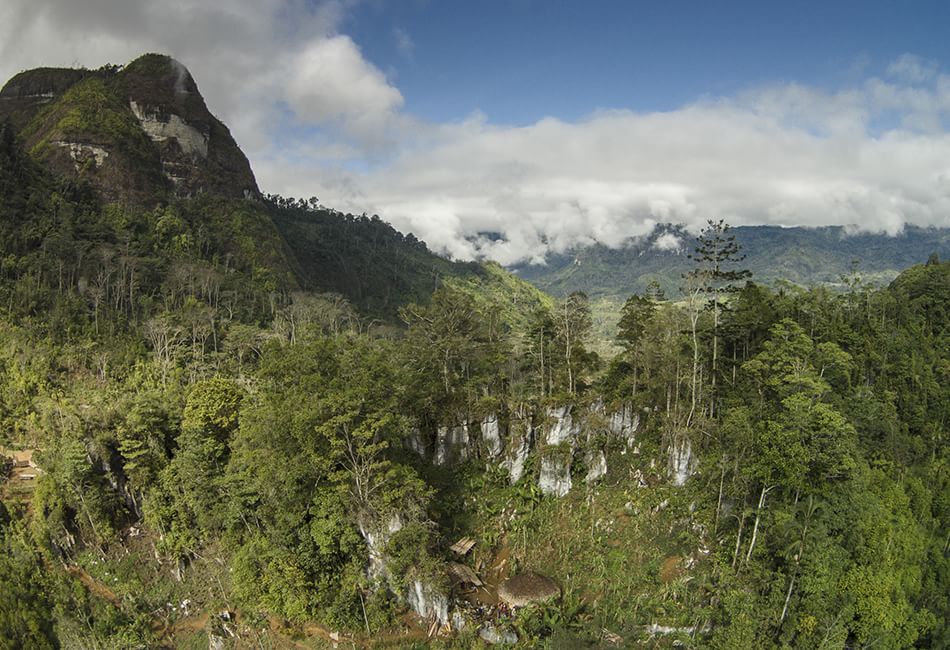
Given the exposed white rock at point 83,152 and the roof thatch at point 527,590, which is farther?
the exposed white rock at point 83,152

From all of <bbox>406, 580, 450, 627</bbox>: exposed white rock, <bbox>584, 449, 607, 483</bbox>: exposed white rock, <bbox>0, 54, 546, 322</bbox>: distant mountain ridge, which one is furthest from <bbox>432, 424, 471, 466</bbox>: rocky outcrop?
<bbox>0, 54, 546, 322</bbox>: distant mountain ridge

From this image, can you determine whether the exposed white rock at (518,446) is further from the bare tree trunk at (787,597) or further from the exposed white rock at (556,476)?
the bare tree trunk at (787,597)

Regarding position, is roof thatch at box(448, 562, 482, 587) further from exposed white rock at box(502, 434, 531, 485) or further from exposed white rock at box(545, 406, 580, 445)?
exposed white rock at box(545, 406, 580, 445)

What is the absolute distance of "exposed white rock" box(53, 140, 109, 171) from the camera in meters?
89.2

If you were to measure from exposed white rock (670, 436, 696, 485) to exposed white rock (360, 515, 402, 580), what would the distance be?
Result: 16.4 meters

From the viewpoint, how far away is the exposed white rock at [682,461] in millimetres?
29188

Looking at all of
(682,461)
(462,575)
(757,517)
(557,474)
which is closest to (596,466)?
(557,474)

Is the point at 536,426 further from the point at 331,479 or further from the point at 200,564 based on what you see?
the point at 200,564

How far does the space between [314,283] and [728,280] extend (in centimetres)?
9349

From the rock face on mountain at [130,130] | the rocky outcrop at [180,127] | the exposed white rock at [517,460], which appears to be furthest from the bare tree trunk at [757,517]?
the rocky outcrop at [180,127]

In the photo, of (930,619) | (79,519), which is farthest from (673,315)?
(79,519)

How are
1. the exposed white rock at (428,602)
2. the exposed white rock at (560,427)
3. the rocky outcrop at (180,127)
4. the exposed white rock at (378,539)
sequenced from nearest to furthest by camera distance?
1. the exposed white rock at (428,602)
2. the exposed white rock at (378,539)
3. the exposed white rock at (560,427)
4. the rocky outcrop at (180,127)

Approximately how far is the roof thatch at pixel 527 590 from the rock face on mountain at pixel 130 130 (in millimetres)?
97207

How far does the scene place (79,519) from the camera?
31828mm
